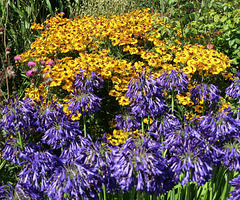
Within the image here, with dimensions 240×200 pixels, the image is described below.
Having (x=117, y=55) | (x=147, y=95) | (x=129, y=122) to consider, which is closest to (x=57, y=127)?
(x=147, y=95)

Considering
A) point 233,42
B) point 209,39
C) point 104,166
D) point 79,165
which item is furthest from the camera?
point 209,39

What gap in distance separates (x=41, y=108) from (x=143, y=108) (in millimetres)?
753

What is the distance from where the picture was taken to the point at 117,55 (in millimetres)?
4371

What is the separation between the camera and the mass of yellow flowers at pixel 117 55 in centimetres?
366

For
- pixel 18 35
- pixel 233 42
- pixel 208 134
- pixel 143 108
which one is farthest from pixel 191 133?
pixel 18 35

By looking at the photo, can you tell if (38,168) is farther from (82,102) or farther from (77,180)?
(82,102)

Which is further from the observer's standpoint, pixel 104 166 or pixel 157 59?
pixel 157 59

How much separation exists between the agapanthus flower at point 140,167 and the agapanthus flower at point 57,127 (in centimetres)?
47

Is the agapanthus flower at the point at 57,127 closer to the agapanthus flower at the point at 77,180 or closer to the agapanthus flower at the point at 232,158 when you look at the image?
the agapanthus flower at the point at 77,180

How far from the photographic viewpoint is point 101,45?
4.64 meters

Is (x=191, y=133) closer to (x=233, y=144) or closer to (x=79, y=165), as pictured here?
(x=233, y=144)

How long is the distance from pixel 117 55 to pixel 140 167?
294cm

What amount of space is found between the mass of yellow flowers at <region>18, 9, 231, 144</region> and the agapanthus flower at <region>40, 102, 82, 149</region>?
1.31 metres

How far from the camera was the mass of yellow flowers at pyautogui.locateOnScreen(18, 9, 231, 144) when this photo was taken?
12.0ft
